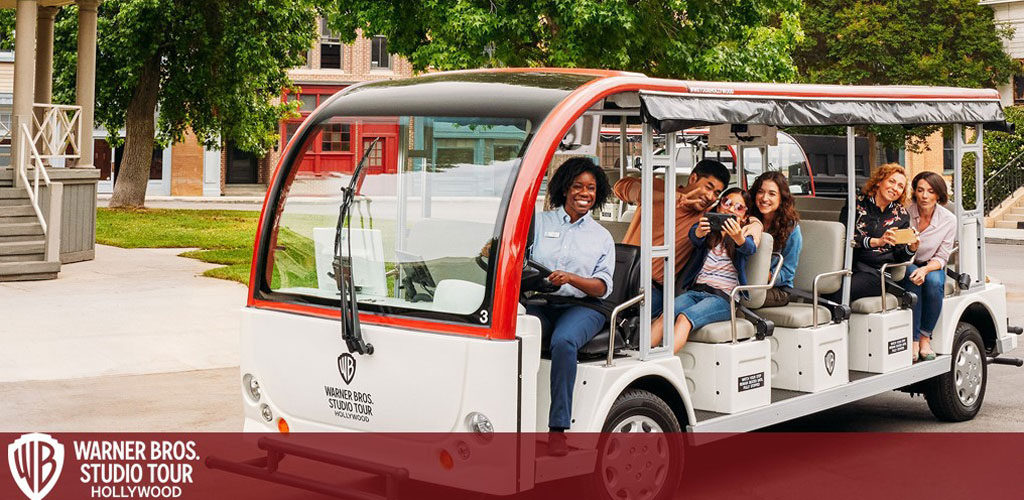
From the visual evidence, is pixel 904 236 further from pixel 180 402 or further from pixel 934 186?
pixel 180 402

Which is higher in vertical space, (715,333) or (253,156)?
(253,156)

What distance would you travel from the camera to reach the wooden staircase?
16.3 meters

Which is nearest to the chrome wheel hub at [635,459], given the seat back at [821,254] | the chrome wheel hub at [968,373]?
the seat back at [821,254]

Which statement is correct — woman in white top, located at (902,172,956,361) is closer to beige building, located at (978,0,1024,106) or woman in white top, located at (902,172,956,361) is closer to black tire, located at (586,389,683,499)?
black tire, located at (586,389,683,499)

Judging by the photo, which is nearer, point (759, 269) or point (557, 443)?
point (557, 443)

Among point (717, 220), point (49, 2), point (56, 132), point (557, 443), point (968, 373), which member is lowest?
point (557, 443)

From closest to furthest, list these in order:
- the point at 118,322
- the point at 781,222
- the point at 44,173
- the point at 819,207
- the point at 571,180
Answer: the point at 571,180, the point at 781,222, the point at 819,207, the point at 118,322, the point at 44,173

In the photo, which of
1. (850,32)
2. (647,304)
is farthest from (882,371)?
(850,32)

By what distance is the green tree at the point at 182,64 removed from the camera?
97.5ft

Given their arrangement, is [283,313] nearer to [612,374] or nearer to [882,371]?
[612,374]

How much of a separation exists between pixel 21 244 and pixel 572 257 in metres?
12.0

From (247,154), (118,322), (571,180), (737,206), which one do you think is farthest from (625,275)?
(247,154)

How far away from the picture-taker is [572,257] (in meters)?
6.47

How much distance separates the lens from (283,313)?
6465 mm
